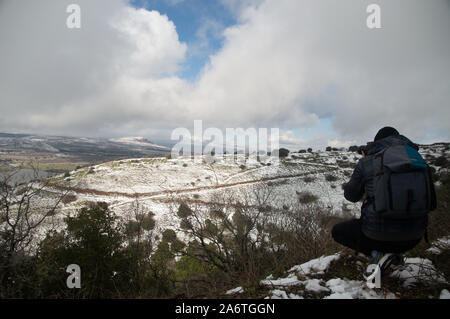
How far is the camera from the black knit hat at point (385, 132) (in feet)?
8.99

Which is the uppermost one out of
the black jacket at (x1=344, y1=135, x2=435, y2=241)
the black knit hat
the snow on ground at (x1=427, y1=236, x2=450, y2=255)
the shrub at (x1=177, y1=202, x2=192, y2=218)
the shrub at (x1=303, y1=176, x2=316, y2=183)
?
the shrub at (x1=303, y1=176, x2=316, y2=183)

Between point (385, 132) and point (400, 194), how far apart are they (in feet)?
3.74

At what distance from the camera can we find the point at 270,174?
41.0 m

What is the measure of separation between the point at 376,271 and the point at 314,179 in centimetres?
3616

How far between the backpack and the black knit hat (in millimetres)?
435

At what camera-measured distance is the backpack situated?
6.81ft

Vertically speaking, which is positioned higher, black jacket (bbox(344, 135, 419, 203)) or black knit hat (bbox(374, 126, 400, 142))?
black knit hat (bbox(374, 126, 400, 142))

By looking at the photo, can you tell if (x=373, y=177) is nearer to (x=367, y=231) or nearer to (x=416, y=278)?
(x=367, y=231)

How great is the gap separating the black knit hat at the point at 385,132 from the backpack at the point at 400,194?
0.44m

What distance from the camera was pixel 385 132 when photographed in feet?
9.01

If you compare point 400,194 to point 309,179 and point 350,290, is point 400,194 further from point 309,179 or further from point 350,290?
point 309,179

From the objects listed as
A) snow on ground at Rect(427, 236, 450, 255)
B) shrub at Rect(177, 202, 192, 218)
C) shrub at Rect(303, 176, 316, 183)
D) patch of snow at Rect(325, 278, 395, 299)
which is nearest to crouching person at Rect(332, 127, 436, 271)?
patch of snow at Rect(325, 278, 395, 299)

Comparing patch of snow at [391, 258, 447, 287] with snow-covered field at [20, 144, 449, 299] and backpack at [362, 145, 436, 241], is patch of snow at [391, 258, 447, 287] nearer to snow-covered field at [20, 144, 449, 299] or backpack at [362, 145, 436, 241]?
backpack at [362, 145, 436, 241]
